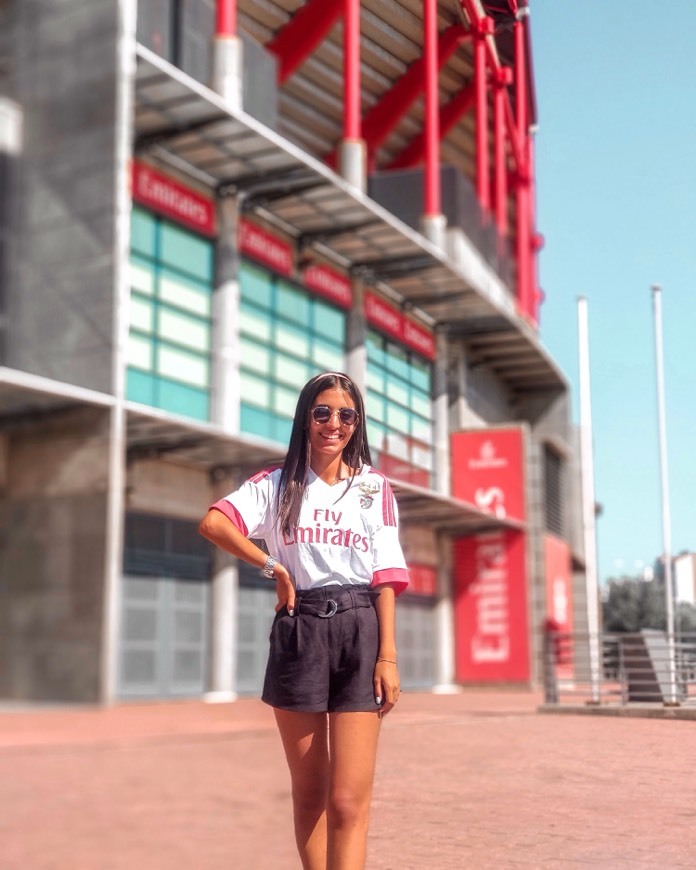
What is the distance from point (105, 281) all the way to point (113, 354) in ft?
3.47

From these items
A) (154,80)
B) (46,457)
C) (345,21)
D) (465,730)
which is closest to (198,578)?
(46,457)

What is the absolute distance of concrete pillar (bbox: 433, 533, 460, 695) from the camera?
3334 cm

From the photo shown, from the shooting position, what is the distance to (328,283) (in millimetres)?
22672

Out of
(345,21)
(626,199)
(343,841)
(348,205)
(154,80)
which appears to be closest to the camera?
(343,841)

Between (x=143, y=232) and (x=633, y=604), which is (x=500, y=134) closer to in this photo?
(x=143, y=232)

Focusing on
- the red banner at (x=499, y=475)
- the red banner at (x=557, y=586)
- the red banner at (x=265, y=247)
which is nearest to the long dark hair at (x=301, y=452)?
the red banner at (x=265, y=247)

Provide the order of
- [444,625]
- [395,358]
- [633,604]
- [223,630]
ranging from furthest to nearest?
[633,604] → [444,625] → [223,630] → [395,358]

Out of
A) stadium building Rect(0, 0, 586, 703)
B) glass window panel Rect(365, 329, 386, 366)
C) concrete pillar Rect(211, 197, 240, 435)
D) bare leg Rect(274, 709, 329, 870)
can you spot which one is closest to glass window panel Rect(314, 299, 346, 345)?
stadium building Rect(0, 0, 586, 703)

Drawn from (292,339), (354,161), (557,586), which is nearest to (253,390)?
(292,339)

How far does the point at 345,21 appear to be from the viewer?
4316 millimetres

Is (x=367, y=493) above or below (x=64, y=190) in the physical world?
below

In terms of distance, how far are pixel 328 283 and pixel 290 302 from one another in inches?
79.3

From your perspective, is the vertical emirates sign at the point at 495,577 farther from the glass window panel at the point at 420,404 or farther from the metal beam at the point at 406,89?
the metal beam at the point at 406,89

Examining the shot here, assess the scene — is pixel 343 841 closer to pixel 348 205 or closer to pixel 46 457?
pixel 46 457
